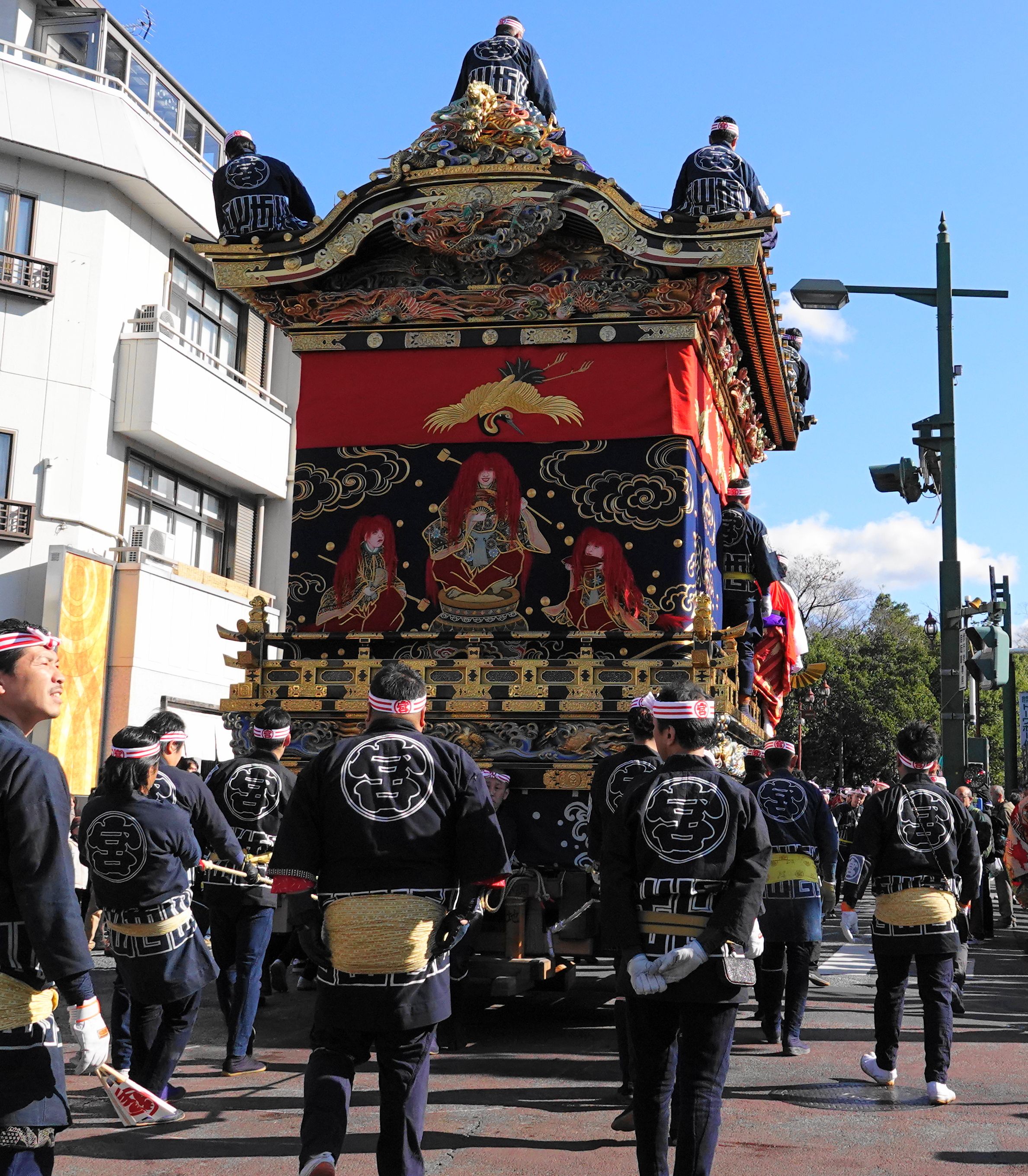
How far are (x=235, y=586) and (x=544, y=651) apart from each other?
15.1 meters

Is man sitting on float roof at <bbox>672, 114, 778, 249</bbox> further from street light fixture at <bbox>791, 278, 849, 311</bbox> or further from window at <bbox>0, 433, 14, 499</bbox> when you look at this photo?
window at <bbox>0, 433, 14, 499</bbox>

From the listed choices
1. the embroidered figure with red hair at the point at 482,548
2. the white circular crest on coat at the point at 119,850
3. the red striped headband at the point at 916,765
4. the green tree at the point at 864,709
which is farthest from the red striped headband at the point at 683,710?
the green tree at the point at 864,709

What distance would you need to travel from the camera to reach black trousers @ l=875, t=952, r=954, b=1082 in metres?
6.78

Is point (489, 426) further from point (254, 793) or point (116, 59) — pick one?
point (116, 59)

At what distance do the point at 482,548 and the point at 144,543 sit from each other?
12.5 m

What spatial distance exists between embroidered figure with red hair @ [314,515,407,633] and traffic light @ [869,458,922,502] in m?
6.33

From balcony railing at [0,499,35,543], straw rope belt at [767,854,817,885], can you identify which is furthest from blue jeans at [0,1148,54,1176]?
balcony railing at [0,499,35,543]

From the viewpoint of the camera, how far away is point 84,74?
67.8ft

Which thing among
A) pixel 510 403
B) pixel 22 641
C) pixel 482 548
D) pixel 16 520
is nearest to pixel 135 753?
pixel 22 641

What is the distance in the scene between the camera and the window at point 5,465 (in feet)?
64.6

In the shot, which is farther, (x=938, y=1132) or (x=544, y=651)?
(x=544, y=651)

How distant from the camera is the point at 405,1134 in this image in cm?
453

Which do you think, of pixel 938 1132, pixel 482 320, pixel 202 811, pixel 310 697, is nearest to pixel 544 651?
pixel 310 697

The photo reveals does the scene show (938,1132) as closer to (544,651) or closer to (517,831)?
(517,831)
